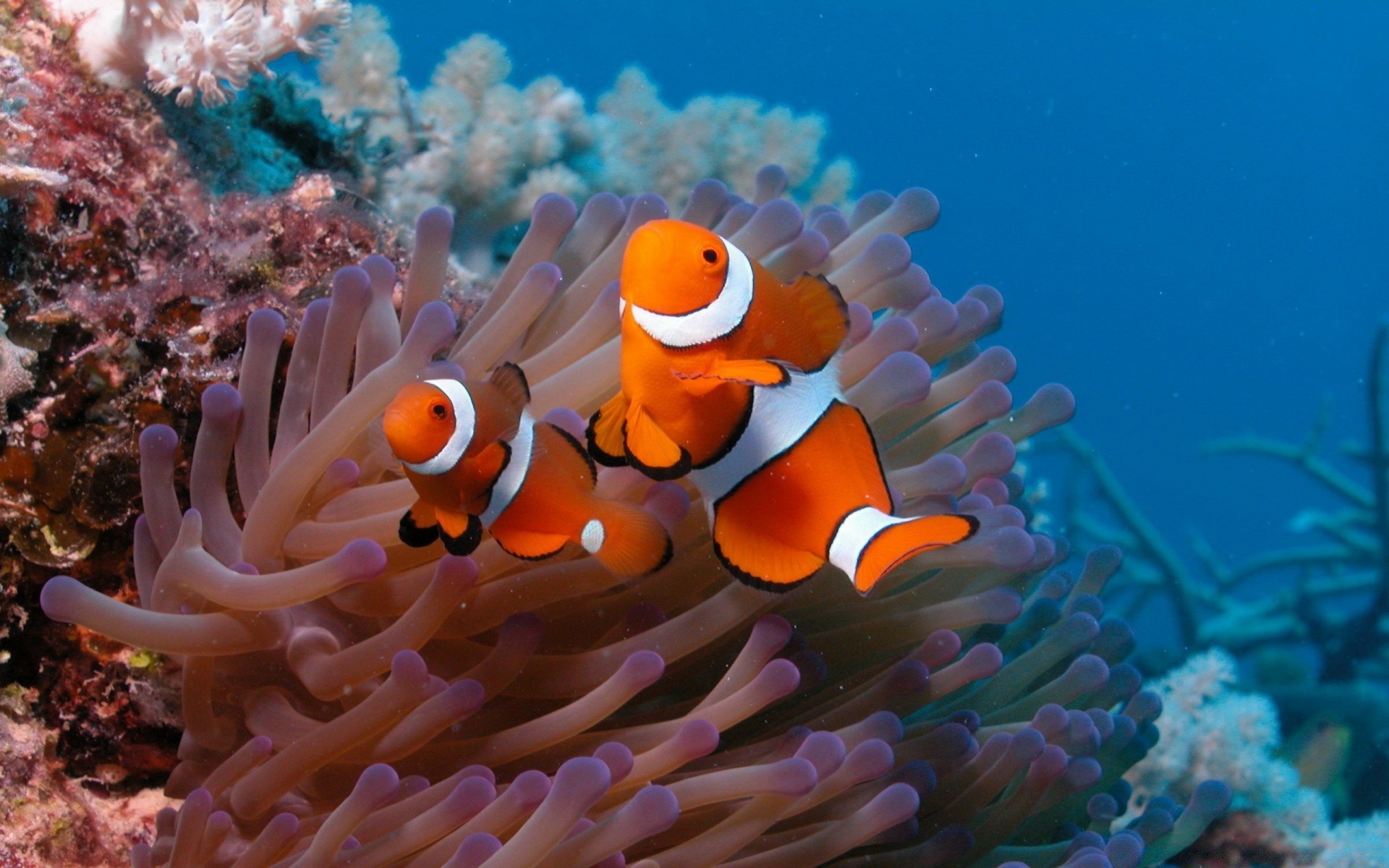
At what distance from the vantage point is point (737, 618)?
3.53ft

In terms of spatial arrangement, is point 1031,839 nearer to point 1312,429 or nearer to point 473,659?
point 473,659

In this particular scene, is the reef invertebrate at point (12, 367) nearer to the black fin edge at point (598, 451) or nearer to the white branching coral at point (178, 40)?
the white branching coral at point (178, 40)

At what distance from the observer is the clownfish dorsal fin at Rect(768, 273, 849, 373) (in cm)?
90

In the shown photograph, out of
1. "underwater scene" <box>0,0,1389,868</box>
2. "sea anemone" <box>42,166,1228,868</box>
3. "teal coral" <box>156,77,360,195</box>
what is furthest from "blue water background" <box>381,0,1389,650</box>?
"sea anemone" <box>42,166,1228,868</box>

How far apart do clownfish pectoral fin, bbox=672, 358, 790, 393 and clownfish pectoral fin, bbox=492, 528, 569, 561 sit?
237mm

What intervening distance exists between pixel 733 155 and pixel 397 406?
2.61 m

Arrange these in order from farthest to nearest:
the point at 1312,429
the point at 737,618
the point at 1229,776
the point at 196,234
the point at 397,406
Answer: the point at 1312,429
the point at 1229,776
the point at 196,234
the point at 737,618
the point at 397,406

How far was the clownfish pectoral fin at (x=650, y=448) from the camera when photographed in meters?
0.85

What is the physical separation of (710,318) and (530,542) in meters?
0.31

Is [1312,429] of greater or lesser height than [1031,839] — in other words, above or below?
above

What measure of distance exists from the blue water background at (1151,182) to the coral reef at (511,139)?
Answer: 25.5 meters

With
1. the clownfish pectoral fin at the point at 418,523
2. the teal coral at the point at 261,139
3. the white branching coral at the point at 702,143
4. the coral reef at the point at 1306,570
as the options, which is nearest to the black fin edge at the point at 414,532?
the clownfish pectoral fin at the point at 418,523

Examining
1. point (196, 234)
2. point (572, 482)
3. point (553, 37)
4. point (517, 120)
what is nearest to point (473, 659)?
point (572, 482)

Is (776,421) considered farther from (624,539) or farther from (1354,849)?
(1354,849)
